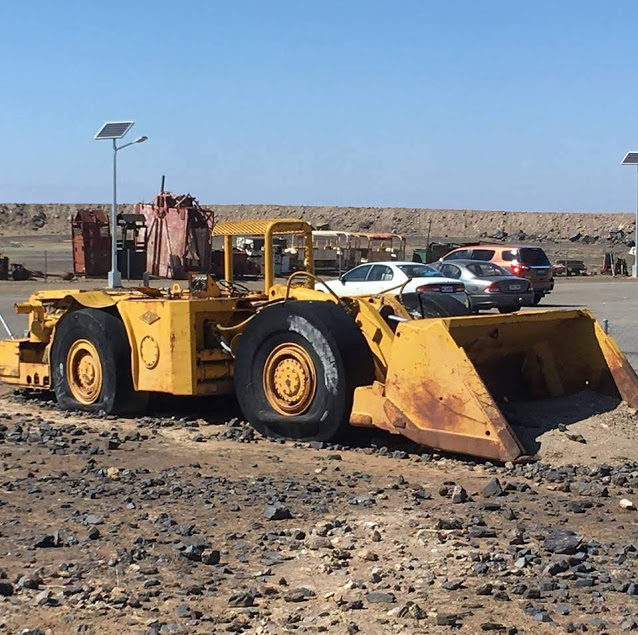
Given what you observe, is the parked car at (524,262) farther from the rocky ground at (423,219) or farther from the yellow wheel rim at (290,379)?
the rocky ground at (423,219)

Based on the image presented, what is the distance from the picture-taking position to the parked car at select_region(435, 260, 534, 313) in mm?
27406

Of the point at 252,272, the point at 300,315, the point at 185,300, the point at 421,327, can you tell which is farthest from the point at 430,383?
the point at 252,272

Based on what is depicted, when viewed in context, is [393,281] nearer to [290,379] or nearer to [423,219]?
[290,379]

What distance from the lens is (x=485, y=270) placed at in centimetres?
2847

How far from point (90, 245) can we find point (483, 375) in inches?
1326

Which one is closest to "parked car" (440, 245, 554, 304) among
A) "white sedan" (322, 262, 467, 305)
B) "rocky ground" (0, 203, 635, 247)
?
"white sedan" (322, 262, 467, 305)

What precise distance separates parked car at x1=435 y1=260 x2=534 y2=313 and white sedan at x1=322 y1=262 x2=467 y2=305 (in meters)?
2.80

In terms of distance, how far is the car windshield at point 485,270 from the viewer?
28156 millimetres

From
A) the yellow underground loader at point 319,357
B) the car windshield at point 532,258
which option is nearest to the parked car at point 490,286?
the car windshield at point 532,258

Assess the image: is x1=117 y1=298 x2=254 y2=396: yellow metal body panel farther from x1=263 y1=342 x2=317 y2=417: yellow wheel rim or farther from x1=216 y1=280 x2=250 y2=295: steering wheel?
x1=263 y1=342 x2=317 y2=417: yellow wheel rim

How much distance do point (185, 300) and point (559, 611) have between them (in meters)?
6.14

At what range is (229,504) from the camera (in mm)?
7559

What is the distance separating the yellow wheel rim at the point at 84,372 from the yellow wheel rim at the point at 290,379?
230cm

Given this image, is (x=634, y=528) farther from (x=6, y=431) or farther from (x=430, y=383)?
(x=6, y=431)
